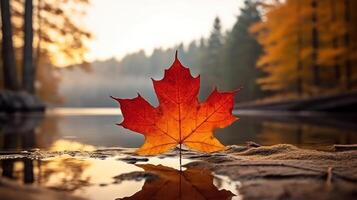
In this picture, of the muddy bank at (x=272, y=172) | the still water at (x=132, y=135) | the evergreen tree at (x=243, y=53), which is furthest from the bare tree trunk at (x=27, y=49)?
the evergreen tree at (x=243, y=53)

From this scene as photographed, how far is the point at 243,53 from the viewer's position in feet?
136

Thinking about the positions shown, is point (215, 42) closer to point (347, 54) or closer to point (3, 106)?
point (347, 54)

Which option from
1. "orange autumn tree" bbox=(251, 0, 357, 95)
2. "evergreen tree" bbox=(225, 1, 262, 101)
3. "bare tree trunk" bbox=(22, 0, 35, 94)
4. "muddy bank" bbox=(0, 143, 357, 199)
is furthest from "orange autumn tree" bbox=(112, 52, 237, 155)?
"evergreen tree" bbox=(225, 1, 262, 101)

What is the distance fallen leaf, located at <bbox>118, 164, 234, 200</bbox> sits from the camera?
1107mm

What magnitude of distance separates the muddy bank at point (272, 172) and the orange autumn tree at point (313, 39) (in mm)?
17969

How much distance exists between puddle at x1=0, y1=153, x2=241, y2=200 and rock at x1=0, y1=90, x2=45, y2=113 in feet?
35.3

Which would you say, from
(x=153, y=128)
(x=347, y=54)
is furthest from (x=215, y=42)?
(x=153, y=128)

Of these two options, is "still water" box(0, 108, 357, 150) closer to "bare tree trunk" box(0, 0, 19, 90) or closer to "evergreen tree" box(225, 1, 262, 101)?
"bare tree trunk" box(0, 0, 19, 90)

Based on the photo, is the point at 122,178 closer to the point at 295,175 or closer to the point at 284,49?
the point at 295,175

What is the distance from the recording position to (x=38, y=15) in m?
18.9

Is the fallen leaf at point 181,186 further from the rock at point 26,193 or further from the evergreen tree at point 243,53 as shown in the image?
the evergreen tree at point 243,53

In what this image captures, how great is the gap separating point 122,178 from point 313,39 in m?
21.4

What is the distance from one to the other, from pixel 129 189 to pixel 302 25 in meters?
22.6

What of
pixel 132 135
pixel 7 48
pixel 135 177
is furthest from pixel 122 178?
pixel 7 48
